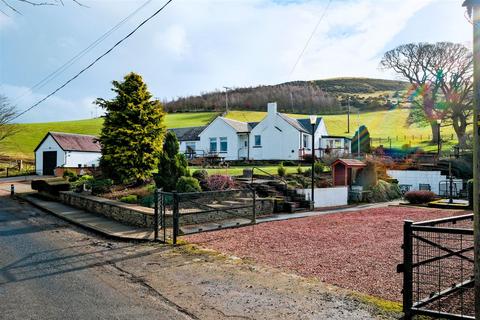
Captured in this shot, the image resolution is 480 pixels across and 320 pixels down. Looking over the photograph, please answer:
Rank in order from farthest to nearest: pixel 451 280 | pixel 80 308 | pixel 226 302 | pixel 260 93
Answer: pixel 260 93 < pixel 451 280 < pixel 226 302 < pixel 80 308

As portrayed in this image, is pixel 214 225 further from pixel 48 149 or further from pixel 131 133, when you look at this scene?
pixel 48 149

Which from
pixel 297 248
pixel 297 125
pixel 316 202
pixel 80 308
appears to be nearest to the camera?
pixel 80 308

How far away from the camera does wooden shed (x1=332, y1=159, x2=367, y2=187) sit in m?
21.8

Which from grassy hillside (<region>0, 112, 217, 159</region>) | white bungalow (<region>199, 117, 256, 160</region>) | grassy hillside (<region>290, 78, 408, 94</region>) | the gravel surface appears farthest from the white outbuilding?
grassy hillside (<region>290, 78, 408, 94</region>)

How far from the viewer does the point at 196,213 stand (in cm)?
1217

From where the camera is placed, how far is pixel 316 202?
1875 centimetres

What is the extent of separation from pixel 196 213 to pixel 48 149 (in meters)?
33.2

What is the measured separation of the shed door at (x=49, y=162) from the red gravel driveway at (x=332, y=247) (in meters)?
32.4

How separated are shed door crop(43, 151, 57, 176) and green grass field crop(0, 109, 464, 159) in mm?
13805

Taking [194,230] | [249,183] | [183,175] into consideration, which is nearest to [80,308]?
[194,230]

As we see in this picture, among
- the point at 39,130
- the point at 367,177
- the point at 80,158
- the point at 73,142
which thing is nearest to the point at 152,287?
the point at 367,177

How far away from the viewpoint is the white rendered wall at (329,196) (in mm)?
18750

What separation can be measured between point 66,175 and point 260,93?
2907 inches

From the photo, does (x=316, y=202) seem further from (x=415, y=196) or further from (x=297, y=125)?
(x=297, y=125)
